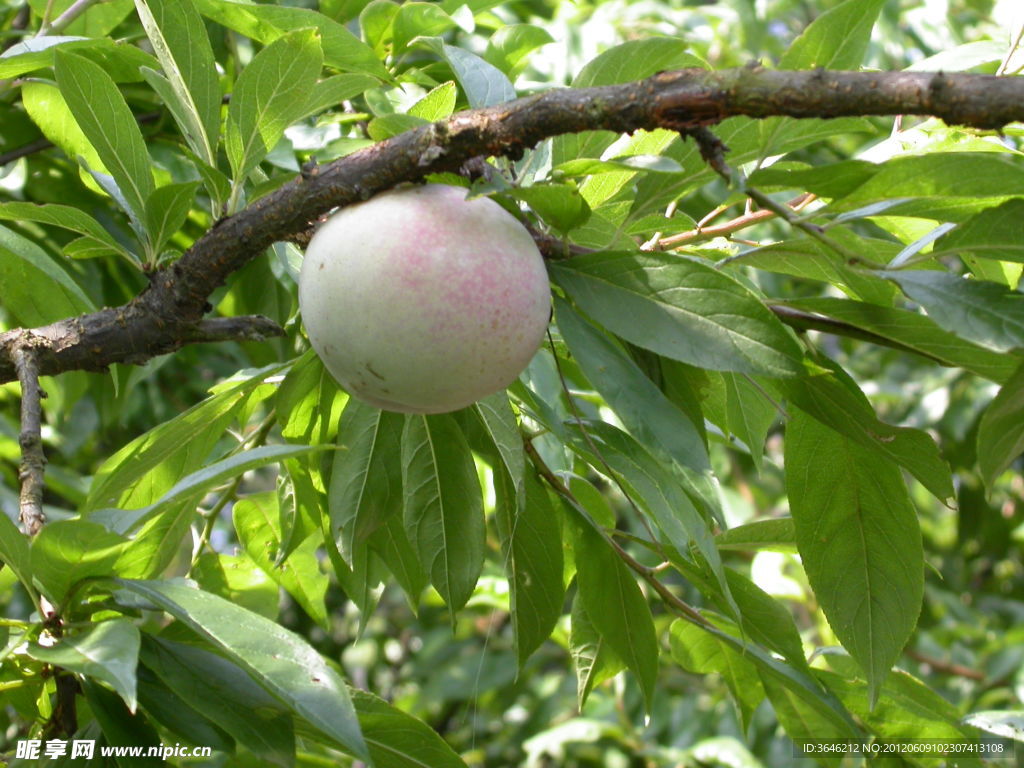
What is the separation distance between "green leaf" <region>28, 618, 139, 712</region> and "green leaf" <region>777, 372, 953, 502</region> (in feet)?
1.67

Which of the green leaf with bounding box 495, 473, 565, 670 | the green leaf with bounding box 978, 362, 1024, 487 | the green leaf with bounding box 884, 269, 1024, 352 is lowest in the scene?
the green leaf with bounding box 495, 473, 565, 670

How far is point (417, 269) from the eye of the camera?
678 millimetres

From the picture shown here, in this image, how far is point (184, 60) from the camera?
871 millimetres

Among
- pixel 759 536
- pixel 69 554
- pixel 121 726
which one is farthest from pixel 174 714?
pixel 759 536

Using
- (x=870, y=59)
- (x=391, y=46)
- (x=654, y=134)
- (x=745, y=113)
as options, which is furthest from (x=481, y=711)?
(x=745, y=113)

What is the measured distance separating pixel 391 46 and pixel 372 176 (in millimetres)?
704

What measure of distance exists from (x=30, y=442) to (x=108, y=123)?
0.28 meters

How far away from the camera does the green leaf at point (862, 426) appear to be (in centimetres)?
79

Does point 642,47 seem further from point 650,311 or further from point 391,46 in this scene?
point 391,46

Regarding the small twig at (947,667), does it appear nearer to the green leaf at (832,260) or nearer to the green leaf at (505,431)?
the green leaf at (832,260)

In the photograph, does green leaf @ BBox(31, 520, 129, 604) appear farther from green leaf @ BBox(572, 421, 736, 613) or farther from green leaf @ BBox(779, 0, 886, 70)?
green leaf @ BBox(779, 0, 886, 70)

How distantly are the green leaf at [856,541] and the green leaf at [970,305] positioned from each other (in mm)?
217

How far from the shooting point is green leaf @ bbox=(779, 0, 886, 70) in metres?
0.72

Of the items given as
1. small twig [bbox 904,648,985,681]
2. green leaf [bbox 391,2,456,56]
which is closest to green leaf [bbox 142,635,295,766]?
green leaf [bbox 391,2,456,56]
